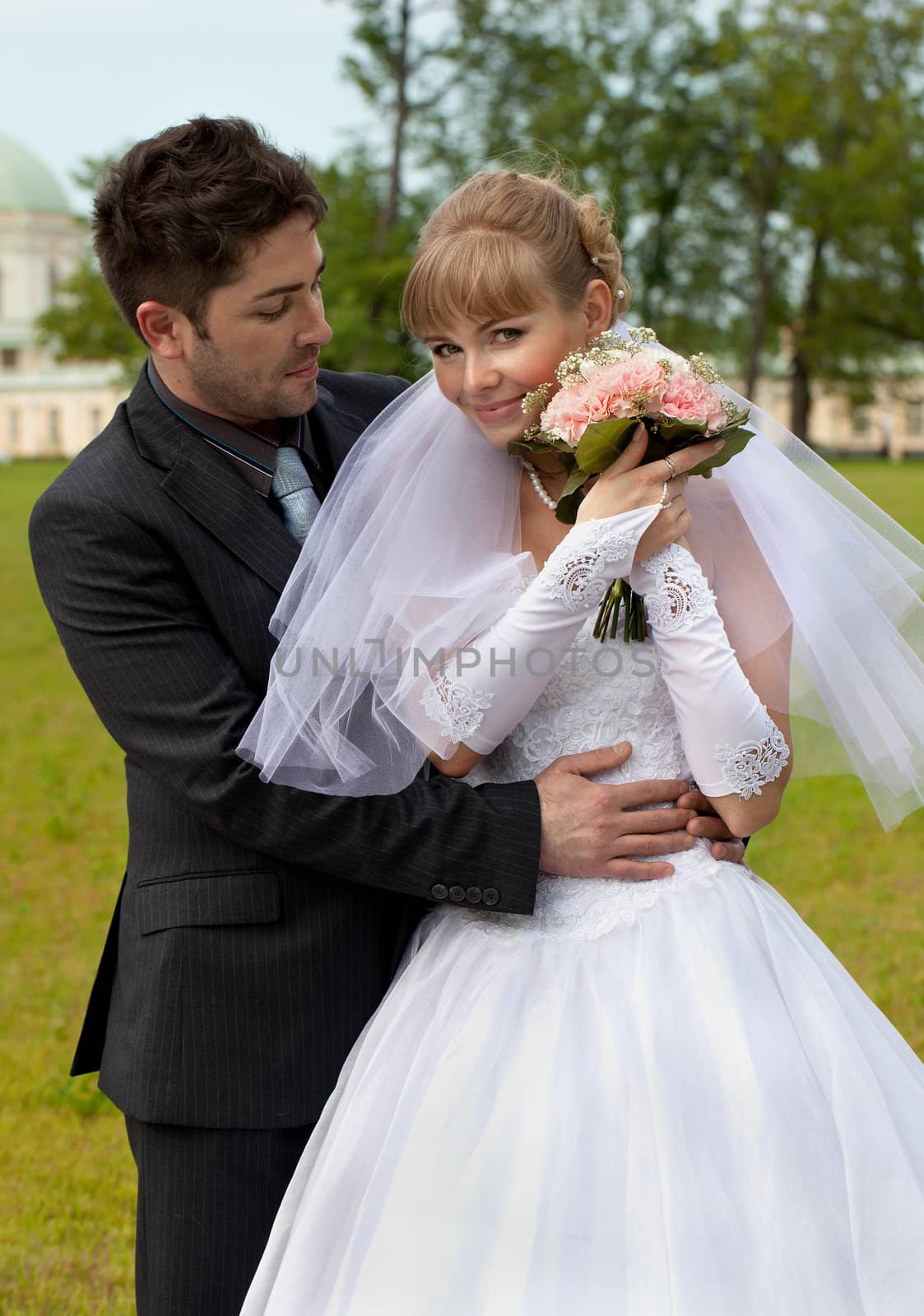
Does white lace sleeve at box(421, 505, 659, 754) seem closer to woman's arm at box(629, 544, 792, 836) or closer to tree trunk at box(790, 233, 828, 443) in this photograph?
woman's arm at box(629, 544, 792, 836)

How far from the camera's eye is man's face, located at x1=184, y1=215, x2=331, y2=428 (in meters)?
2.94

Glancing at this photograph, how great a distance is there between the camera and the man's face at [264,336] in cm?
294

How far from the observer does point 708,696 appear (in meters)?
2.58

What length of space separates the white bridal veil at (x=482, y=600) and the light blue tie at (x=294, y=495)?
159mm

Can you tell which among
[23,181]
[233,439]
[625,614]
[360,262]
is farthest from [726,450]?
[23,181]

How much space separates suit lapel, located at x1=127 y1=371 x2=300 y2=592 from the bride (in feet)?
0.40

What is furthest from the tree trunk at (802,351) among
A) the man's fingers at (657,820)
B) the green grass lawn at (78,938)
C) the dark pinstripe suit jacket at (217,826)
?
the dark pinstripe suit jacket at (217,826)

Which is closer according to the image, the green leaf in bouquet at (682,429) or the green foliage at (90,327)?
the green leaf in bouquet at (682,429)

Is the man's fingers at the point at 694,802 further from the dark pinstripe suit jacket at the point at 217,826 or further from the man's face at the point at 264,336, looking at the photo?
the man's face at the point at 264,336

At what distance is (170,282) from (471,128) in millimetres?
28736

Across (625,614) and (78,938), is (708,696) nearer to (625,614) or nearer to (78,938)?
(625,614)

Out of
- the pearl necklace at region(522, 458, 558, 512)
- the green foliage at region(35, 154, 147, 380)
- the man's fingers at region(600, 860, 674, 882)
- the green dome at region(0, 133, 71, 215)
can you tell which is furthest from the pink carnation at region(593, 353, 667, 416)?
the green dome at region(0, 133, 71, 215)

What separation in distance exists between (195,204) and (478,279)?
60 cm

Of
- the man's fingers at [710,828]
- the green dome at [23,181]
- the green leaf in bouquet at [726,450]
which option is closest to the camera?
the green leaf in bouquet at [726,450]
